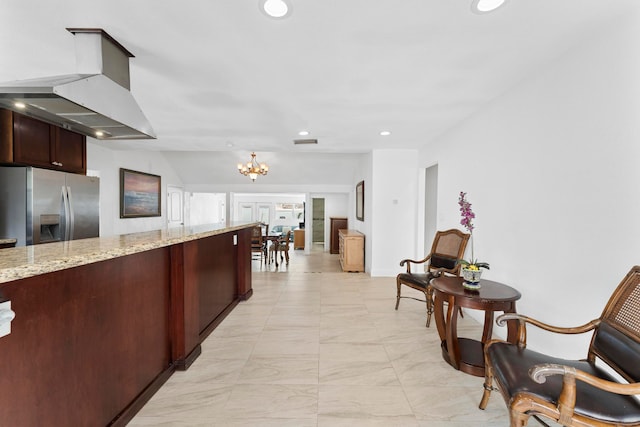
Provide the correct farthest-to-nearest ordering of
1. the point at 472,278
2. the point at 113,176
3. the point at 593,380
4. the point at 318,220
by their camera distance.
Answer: the point at 318,220 → the point at 113,176 → the point at 472,278 → the point at 593,380

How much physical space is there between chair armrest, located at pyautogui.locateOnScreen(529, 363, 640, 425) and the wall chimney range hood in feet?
9.01

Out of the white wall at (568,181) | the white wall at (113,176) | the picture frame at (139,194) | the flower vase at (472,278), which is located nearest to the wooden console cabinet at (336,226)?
the picture frame at (139,194)

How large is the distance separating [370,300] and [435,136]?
2590 millimetres

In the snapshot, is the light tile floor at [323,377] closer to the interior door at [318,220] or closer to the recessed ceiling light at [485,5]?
the recessed ceiling light at [485,5]

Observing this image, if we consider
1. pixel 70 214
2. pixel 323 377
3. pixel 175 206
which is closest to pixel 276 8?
pixel 323 377

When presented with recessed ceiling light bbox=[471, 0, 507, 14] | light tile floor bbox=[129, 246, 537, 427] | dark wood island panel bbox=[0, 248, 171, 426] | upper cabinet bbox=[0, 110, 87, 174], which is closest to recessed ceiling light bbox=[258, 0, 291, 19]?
recessed ceiling light bbox=[471, 0, 507, 14]

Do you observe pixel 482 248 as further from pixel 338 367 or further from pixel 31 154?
pixel 31 154

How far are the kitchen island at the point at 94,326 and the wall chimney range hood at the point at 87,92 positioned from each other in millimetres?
864

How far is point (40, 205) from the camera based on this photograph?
3.00 metres

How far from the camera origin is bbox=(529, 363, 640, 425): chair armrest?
106 centimetres

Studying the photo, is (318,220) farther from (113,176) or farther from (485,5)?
(485,5)

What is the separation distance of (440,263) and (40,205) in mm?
4562

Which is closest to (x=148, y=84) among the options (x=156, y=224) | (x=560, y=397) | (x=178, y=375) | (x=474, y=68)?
(x=178, y=375)

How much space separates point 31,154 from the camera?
302cm
